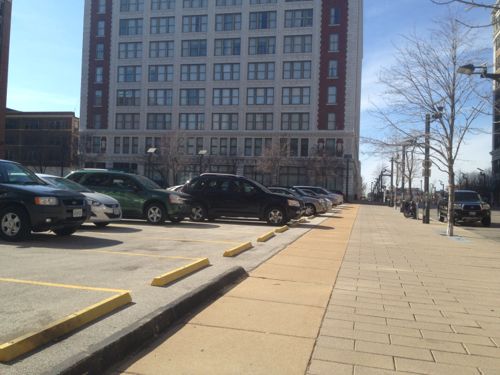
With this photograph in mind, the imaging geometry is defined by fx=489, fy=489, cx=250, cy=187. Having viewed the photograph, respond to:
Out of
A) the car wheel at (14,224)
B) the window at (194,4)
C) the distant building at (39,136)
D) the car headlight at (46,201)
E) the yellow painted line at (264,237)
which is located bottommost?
the yellow painted line at (264,237)

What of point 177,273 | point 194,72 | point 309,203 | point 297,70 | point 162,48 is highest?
point 162,48

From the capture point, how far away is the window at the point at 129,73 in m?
78.1

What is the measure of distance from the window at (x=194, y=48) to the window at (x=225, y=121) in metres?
9.92

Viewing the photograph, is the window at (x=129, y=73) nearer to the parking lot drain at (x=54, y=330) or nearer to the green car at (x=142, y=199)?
the green car at (x=142, y=199)

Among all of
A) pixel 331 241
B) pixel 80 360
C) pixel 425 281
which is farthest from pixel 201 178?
pixel 80 360

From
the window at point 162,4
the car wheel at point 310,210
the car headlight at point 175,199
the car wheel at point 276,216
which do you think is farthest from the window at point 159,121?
the car headlight at point 175,199

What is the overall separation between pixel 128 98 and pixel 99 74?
21.0ft

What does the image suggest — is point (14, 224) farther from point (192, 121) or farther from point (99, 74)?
point (99, 74)

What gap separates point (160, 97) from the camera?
7725 centimetres

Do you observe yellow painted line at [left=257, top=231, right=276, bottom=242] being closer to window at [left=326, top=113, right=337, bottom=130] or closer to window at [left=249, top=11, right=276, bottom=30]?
window at [left=326, top=113, right=337, bottom=130]

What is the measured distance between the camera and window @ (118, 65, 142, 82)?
78.1m

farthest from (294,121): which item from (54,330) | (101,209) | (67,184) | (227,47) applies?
(54,330)

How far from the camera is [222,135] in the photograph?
246 feet

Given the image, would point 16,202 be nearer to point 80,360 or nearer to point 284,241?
point 284,241
